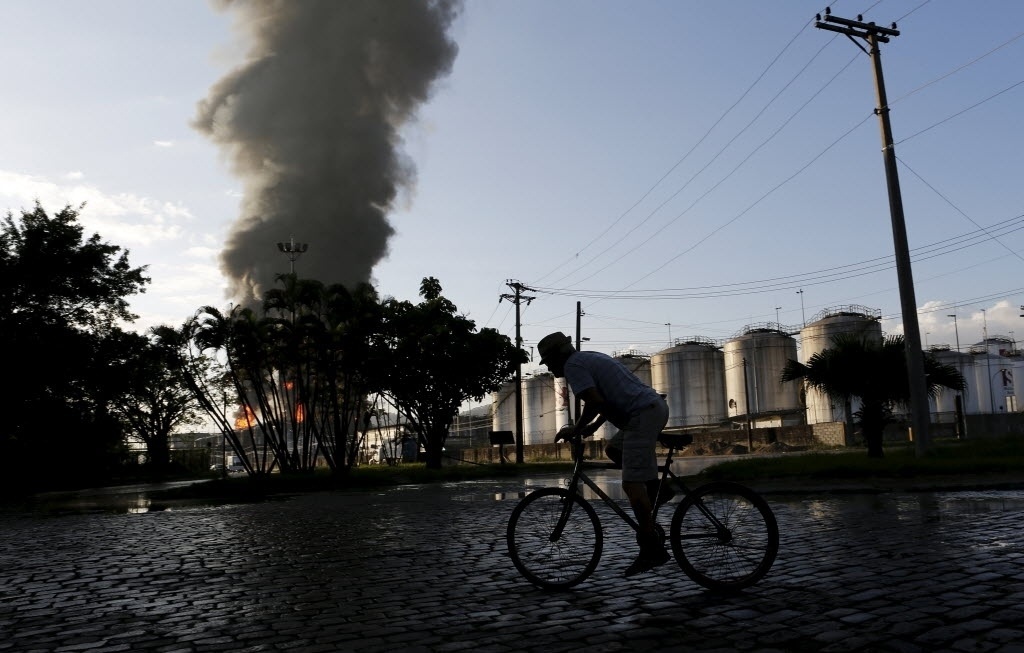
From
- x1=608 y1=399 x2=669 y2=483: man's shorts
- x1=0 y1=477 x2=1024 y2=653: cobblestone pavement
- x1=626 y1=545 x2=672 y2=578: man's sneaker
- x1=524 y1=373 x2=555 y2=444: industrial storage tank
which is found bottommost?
x1=0 y1=477 x2=1024 y2=653: cobblestone pavement

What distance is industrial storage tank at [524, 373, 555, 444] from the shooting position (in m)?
88.8

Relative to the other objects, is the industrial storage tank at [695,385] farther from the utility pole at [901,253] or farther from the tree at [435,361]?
the utility pole at [901,253]

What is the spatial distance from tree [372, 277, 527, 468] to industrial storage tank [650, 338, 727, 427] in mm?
40960

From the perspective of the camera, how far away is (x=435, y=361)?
3656 centimetres

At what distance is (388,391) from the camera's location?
38.5 meters

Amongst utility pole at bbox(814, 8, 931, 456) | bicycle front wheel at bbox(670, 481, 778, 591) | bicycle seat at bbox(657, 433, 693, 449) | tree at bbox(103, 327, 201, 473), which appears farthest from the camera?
tree at bbox(103, 327, 201, 473)

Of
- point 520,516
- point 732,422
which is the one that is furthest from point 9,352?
point 732,422

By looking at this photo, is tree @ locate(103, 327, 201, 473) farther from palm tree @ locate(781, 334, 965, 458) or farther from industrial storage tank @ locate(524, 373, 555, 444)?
industrial storage tank @ locate(524, 373, 555, 444)

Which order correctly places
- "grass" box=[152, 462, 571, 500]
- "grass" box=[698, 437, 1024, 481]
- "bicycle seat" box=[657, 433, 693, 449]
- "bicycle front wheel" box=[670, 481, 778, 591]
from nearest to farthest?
"bicycle front wheel" box=[670, 481, 778, 591], "bicycle seat" box=[657, 433, 693, 449], "grass" box=[698, 437, 1024, 481], "grass" box=[152, 462, 571, 500]

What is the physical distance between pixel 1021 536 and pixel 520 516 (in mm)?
4557

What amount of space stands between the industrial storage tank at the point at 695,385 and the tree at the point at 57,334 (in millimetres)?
51482

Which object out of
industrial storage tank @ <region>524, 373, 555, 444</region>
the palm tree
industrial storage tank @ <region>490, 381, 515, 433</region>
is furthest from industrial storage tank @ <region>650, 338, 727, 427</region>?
the palm tree

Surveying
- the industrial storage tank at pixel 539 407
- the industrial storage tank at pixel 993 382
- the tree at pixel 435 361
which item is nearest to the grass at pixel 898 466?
the tree at pixel 435 361

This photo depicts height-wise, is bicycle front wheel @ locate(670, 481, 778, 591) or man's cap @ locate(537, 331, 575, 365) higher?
man's cap @ locate(537, 331, 575, 365)
